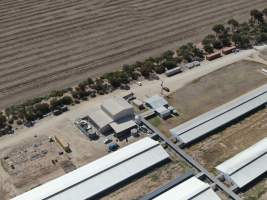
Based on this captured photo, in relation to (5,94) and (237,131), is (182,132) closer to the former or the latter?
(237,131)

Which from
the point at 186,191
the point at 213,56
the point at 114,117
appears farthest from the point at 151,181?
the point at 213,56

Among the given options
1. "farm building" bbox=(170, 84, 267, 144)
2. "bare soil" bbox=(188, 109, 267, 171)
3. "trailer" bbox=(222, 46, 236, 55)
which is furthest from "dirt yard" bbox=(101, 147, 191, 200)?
"trailer" bbox=(222, 46, 236, 55)

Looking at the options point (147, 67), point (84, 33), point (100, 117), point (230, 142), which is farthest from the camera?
point (84, 33)

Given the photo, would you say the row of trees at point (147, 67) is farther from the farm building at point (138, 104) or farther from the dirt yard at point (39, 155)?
the farm building at point (138, 104)

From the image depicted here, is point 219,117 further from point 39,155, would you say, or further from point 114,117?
point 39,155

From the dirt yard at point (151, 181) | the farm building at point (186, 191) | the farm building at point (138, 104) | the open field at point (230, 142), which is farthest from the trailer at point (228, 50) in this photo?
the farm building at point (186, 191)
